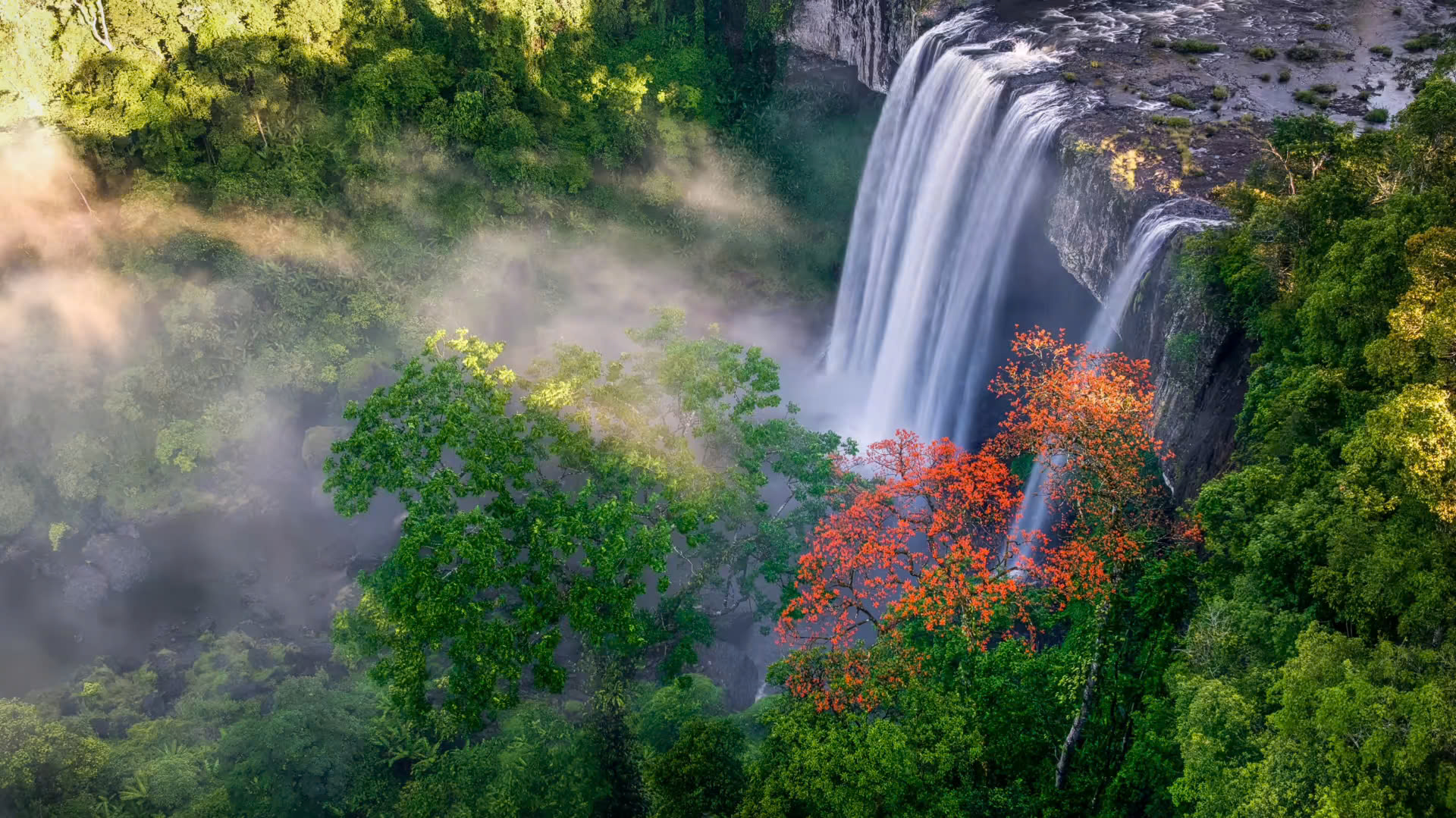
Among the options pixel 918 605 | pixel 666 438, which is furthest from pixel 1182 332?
pixel 666 438

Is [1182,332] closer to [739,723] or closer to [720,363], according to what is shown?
[720,363]

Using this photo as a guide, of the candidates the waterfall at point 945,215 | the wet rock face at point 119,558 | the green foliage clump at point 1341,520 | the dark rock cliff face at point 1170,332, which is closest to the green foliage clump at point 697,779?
the green foliage clump at point 1341,520

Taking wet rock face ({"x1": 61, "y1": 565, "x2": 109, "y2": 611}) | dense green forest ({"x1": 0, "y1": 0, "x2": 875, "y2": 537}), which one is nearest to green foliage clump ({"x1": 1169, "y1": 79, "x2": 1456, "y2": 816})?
dense green forest ({"x1": 0, "y1": 0, "x2": 875, "y2": 537})

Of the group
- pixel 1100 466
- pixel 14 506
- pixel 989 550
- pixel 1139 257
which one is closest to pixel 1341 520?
pixel 1100 466

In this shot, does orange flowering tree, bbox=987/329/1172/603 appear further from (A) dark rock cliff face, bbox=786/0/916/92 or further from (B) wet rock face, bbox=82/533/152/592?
(B) wet rock face, bbox=82/533/152/592

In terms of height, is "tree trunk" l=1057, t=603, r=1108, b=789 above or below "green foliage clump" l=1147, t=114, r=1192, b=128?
below

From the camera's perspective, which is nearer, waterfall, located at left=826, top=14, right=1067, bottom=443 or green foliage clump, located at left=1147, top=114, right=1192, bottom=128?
green foliage clump, located at left=1147, top=114, right=1192, bottom=128

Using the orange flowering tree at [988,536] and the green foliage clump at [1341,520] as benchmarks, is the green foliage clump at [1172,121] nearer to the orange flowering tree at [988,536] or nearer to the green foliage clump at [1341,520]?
the orange flowering tree at [988,536]
